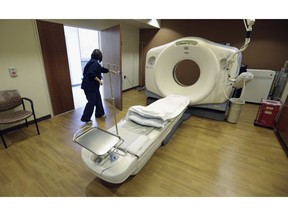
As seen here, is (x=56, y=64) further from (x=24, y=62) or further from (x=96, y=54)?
(x=96, y=54)

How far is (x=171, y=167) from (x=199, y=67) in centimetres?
177

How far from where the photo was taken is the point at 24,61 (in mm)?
2301

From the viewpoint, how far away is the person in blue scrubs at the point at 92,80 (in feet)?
7.75

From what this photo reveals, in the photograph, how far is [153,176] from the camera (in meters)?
1.56

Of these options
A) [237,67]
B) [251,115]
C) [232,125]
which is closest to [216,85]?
[237,67]

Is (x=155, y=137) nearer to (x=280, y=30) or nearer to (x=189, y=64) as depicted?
(x=189, y=64)

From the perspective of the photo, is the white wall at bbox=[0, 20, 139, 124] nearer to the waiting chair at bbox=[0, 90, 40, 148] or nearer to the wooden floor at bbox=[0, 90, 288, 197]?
the waiting chair at bbox=[0, 90, 40, 148]

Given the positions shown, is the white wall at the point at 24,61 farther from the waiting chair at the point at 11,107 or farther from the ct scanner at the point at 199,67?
the ct scanner at the point at 199,67

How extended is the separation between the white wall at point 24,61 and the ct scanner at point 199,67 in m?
1.88

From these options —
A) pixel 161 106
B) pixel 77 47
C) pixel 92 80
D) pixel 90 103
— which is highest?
pixel 77 47

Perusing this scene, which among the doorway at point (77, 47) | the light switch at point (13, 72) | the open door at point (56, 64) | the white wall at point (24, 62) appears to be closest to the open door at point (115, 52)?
the open door at point (56, 64)

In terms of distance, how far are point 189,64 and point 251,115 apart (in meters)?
2.07

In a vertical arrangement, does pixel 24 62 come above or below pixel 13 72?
above

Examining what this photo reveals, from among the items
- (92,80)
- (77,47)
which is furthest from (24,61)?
(77,47)
